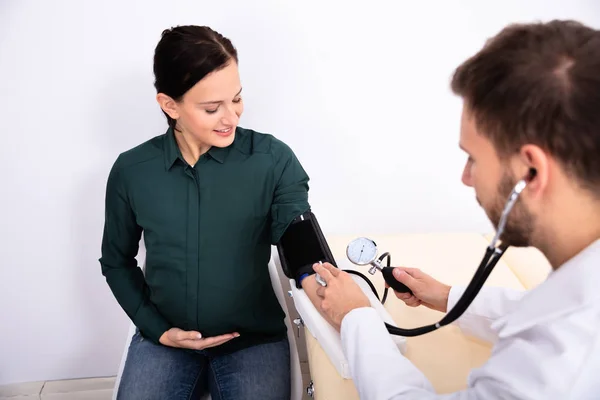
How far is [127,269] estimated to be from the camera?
1438 millimetres

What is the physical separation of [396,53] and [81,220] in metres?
1.11

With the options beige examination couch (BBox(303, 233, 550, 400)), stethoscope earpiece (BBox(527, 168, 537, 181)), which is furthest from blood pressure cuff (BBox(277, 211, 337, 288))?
stethoscope earpiece (BBox(527, 168, 537, 181))

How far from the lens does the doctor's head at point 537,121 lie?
741mm

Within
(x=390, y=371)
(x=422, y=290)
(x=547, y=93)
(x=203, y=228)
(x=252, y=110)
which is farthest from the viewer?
(x=252, y=110)

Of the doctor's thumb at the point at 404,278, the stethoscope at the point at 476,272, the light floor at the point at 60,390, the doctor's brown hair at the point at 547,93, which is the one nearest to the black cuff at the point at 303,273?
the stethoscope at the point at 476,272

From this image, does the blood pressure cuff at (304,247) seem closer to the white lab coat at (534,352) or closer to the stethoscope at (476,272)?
the stethoscope at (476,272)

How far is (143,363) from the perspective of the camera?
1.37 metres

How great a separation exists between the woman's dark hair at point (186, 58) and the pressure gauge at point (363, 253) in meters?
0.52

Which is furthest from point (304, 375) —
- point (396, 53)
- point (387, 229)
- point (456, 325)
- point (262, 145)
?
point (396, 53)

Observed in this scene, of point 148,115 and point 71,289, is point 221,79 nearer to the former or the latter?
point 148,115

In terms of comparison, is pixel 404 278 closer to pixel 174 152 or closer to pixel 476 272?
pixel 476 272

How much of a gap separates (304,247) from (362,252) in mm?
153

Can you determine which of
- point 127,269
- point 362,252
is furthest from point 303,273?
point 127,269

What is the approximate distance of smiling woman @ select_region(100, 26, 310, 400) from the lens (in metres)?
1.30
